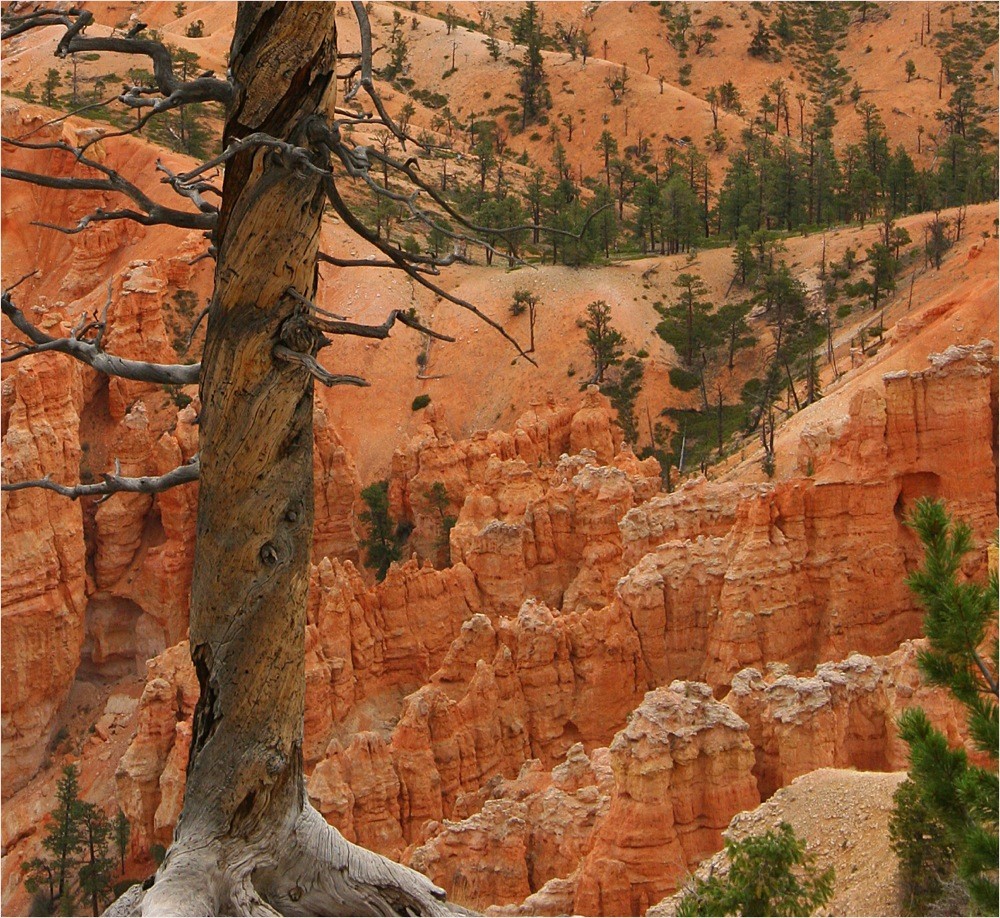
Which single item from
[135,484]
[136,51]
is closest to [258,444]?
[135,484]

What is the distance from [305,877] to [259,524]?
1518 millimetres

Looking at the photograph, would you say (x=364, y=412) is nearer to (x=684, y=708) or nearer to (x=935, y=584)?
(x=684, y=708)

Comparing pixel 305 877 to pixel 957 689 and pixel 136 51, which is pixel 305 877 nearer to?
pixel 136 51

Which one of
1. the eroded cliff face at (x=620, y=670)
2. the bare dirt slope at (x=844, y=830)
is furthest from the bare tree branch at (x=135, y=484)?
the eroded cliff face at (x=620, y=670)

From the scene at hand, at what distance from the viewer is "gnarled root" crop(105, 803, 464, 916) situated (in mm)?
4926

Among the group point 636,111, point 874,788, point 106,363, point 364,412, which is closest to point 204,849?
point 106,363

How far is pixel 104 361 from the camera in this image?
5258mm

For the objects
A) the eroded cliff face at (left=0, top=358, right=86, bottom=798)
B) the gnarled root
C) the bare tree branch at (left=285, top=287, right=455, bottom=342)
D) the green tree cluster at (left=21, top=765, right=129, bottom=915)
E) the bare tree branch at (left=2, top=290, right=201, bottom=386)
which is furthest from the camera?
the eroded cliff face at (left=0, top=358, right=86, bottom=798)

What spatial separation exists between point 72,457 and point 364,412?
1489 cm

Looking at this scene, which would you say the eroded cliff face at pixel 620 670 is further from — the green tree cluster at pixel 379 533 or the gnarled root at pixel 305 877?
the gnarled root at pixel 305 877

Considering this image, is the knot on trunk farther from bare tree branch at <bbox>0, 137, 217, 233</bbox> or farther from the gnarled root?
the gnarled root

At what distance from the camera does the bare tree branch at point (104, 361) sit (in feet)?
16.8

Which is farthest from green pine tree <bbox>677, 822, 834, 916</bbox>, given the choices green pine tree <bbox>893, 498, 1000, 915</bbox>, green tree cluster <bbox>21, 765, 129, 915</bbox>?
green tree cluster <bbox>21, 765, 129, 915</bbox>

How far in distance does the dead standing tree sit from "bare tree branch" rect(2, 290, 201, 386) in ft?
0.05
